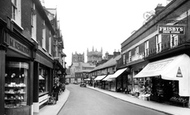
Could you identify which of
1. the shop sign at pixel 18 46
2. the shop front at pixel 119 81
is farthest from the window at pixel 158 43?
the shop sign at pixel 18 46

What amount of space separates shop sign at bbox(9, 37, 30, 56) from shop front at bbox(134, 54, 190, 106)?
789cm

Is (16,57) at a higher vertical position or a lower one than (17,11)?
lower

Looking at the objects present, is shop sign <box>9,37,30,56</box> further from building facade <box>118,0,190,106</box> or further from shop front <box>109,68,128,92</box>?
shop front <box>109,68,128,92</box>

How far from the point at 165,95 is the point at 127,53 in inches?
533

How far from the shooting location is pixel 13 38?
769cm

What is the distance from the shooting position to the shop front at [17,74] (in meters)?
7.92

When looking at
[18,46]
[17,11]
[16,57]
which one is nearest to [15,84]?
[16,57]

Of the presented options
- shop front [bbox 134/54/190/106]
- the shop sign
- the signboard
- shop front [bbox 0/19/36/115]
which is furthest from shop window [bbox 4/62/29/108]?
the signboard

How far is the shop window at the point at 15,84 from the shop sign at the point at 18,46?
0.55 m

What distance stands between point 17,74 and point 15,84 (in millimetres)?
441

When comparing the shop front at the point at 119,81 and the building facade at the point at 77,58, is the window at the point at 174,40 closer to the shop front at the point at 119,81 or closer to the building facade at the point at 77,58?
the shop front at the point at 119,81

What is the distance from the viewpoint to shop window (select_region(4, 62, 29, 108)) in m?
8.73

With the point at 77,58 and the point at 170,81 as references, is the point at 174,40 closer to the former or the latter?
the point at 170,81

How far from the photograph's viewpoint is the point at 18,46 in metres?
8.34
